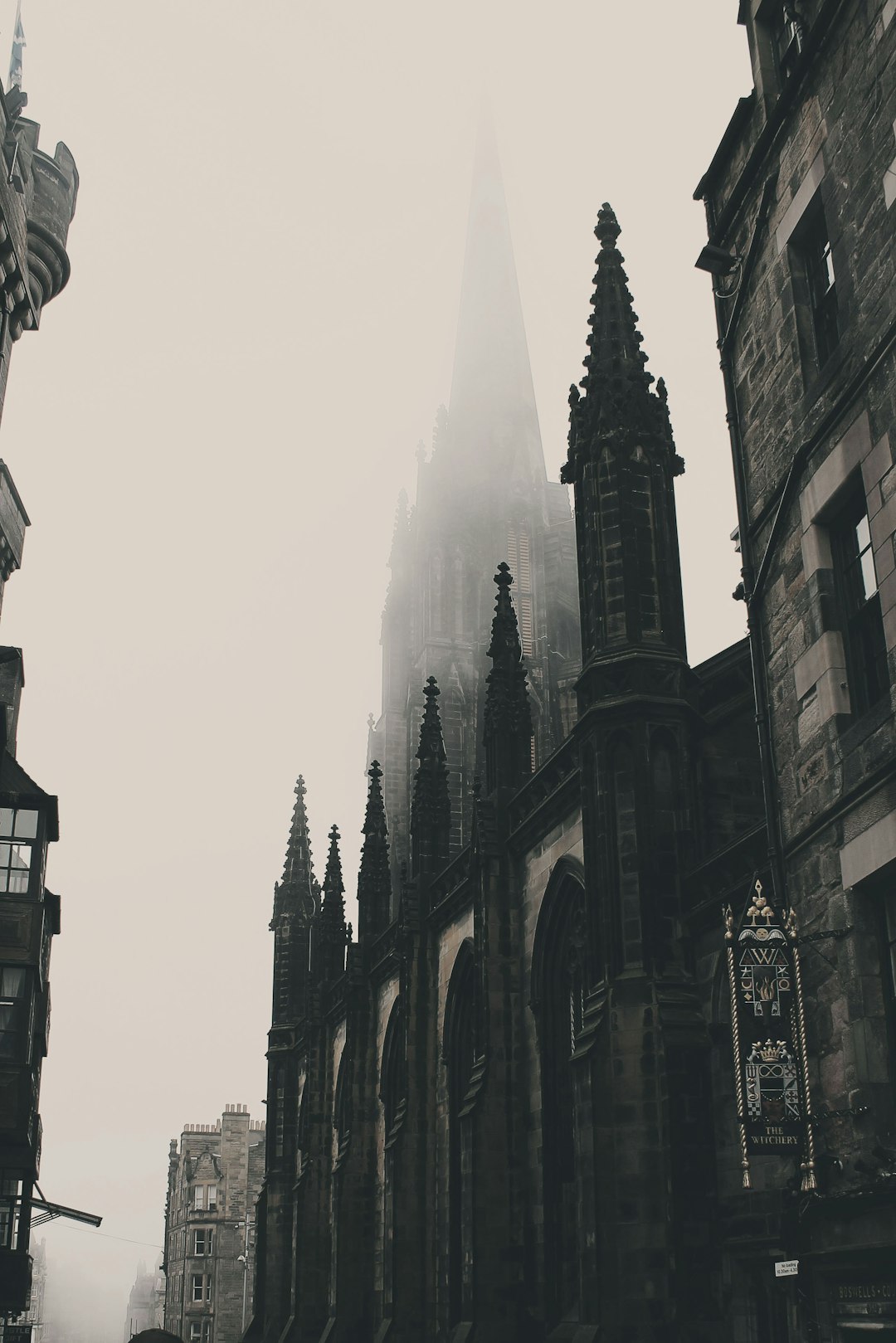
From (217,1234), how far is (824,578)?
75.2m

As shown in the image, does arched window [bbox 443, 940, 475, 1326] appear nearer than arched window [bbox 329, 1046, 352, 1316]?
Yes

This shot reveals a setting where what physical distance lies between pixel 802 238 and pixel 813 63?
5.85 ft

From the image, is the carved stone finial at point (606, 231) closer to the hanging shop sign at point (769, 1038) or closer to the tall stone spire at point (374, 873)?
the hanging shop sign at point (769, 1038)

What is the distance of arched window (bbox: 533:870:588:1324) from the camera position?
69.4 ft

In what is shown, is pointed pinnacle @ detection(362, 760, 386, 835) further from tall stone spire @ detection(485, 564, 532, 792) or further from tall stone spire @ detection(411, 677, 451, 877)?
tall stone spire @ detection(485, 564, 532, 792)

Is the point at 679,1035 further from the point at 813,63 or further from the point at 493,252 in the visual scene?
the point at 493,252

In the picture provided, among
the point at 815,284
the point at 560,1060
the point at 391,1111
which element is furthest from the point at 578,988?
the point at 391,1111

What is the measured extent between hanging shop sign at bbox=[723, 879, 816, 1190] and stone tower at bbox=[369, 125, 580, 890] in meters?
42.7

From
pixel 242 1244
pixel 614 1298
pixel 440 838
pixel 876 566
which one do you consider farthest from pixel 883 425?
pixel 242 1244

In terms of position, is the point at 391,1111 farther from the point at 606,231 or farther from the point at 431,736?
the point at 606,231

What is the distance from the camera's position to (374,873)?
37.2 metres

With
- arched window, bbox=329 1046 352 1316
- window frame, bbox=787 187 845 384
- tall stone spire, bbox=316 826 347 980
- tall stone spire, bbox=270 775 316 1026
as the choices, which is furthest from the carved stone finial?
tall stone spire, bbox=270 775 316 1026

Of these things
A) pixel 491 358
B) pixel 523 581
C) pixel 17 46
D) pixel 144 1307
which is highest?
pixel 491 358

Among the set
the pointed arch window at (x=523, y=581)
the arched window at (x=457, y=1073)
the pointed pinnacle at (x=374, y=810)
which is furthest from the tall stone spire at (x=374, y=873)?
the pointed arch window at (x=523, y=581)
